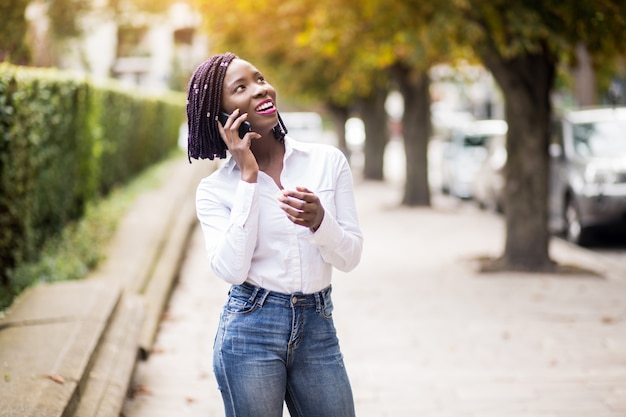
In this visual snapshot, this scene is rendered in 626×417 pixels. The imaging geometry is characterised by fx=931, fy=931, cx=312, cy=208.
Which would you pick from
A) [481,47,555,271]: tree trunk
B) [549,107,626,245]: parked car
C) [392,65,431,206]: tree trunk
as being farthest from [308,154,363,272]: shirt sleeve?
[392,65,431,206]: tree trunk

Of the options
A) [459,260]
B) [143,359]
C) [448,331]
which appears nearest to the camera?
[143,359]

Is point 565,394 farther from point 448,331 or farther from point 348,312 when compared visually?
point 348,312

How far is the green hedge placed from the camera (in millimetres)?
7656

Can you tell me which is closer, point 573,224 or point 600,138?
point 573,224

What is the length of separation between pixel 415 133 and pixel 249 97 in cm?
1683

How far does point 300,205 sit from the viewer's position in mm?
2793

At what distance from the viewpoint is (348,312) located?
856cm

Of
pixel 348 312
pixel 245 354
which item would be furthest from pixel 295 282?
pixel 348 312

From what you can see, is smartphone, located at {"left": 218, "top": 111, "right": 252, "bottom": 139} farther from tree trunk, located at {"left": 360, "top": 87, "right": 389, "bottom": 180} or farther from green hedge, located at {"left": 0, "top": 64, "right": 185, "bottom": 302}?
tree trunk, located at {"left": 360, "top": 87, "right": 389, "bottom": 180}

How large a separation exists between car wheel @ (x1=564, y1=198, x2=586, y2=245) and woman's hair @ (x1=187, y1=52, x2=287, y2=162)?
10.9 m

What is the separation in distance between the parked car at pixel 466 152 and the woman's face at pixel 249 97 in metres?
18.7

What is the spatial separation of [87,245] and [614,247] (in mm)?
7850

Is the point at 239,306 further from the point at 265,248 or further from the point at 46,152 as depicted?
the point at 46,152

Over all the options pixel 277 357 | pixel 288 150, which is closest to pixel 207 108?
pixel 288 150
